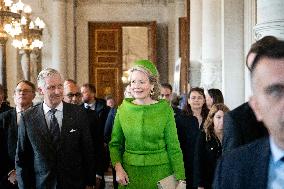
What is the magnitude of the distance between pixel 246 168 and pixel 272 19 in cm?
420

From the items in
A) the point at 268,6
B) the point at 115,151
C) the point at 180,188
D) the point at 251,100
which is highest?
the point at 268,6

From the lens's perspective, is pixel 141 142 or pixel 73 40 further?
pixel 73 40

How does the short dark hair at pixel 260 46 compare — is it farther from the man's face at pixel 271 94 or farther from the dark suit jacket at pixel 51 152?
the dark suit jacket at pixel 51 152

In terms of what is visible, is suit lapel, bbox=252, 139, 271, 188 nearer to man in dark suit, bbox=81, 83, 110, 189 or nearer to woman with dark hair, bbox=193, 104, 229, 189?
woman with dark hair, bbox=193, 104, 229, 189

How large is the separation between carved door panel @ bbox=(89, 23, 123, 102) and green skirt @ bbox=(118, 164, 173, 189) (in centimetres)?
1371

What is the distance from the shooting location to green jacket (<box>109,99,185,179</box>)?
13.4 ft

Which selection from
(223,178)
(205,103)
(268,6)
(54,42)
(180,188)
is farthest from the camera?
(54,42)

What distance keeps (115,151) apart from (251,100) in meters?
2.69

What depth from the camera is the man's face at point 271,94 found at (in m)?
1.45

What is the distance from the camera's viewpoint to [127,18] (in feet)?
58.2

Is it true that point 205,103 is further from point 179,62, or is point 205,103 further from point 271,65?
point 179,62

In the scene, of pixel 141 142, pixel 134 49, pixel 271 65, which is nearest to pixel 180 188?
pixel 141 142

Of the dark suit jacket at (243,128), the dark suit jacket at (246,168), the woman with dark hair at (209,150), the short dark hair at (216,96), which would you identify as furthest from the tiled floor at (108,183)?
the dark suit jacket at (246,168)

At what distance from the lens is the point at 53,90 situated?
13.8 ft
